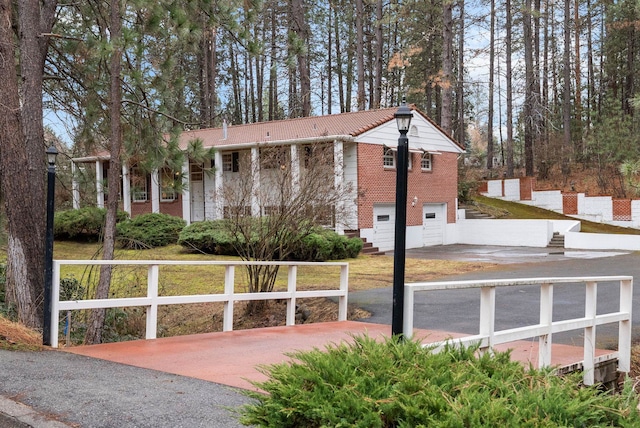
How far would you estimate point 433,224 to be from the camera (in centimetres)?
3005

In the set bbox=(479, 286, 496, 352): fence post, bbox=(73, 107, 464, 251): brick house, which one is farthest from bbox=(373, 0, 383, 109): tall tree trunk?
bbox=(479, 286, 496, 352): fence post

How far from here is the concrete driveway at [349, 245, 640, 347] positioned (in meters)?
10.1

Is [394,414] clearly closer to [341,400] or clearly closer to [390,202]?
[341,400]

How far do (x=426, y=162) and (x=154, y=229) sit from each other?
40.6 ft

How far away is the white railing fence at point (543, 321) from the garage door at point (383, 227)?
1846cm

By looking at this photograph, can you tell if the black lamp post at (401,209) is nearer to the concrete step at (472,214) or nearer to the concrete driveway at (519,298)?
the concrete driveway at (519,298)

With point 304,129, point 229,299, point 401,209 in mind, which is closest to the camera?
point 401,209

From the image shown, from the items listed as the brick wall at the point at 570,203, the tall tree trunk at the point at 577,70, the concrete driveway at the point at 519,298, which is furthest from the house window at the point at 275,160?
the tall tree trunk at the point at 577,70

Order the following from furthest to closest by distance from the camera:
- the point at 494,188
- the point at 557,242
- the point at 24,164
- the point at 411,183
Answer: the point at 494,188
the point at 411,183
the point at 557,242
the point at 24,164

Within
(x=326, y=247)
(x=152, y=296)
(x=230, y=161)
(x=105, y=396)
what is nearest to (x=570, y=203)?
(x=230, y=161)

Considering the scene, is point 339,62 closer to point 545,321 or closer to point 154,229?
point 154,229

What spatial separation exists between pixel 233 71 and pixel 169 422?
145 ft

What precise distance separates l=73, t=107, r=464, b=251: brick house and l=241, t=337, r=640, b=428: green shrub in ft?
66.0

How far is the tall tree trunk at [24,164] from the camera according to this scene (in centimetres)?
902
